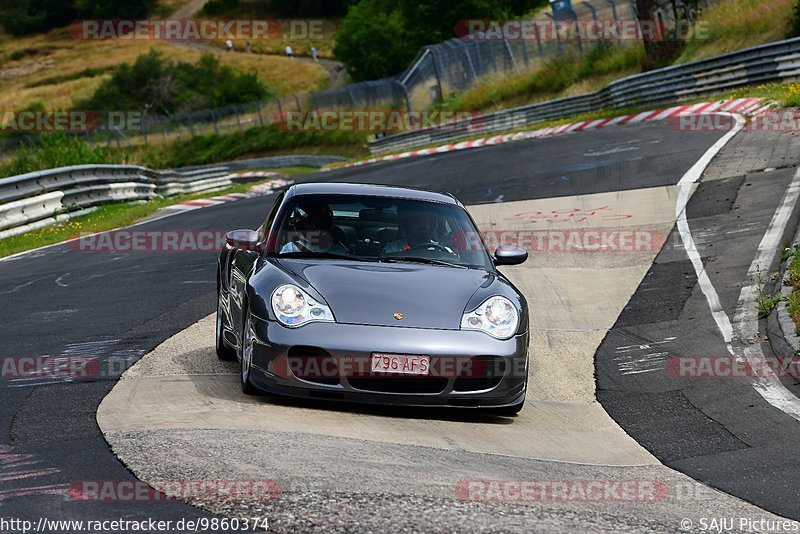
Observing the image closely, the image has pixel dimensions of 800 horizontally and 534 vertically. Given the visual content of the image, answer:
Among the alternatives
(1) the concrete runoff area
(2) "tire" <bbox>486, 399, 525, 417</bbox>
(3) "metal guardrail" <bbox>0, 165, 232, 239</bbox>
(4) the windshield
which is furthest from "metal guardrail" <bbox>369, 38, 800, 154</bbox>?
(2) "tire" <bbox>486, 399, 525, 417</bbox>

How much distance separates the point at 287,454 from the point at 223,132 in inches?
2284

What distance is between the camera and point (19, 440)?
6078 mm

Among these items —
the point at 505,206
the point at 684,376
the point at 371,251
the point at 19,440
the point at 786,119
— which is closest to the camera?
the point at 19,440

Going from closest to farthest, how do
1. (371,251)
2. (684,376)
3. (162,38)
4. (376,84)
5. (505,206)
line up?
(371,251), (684,376), (505,206), (376,84), (162,38)

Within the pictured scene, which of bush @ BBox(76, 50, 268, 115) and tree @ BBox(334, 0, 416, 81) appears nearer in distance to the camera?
tree @ BBox(334, 0, 416, 81)

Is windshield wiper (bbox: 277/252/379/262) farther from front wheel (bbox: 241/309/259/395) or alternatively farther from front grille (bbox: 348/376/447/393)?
front grille (bbox: 348/376/447/393)

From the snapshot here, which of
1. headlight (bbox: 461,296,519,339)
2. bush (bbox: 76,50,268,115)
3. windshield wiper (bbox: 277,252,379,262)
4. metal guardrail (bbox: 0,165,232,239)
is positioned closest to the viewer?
headlight (bbox: 461,296,519,339)

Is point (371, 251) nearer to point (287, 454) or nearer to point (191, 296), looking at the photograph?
point (287, 454)

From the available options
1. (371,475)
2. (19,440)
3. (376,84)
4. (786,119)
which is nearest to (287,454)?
(371,475)

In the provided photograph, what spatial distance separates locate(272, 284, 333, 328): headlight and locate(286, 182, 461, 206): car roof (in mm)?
1532

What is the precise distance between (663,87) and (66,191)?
59.2 feet

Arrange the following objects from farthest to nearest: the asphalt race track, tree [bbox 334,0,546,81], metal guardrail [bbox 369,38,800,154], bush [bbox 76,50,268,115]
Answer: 1. bush [bbox 76,50,268,115]
2. tree [bbox 334,0,546,81]
3. metal guardrail [bbox 369,38,800,154]
4. the asphalt race track

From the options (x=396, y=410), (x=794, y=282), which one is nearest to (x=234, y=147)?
(x=794, y=282)

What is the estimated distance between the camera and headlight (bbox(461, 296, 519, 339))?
7.36 metres
